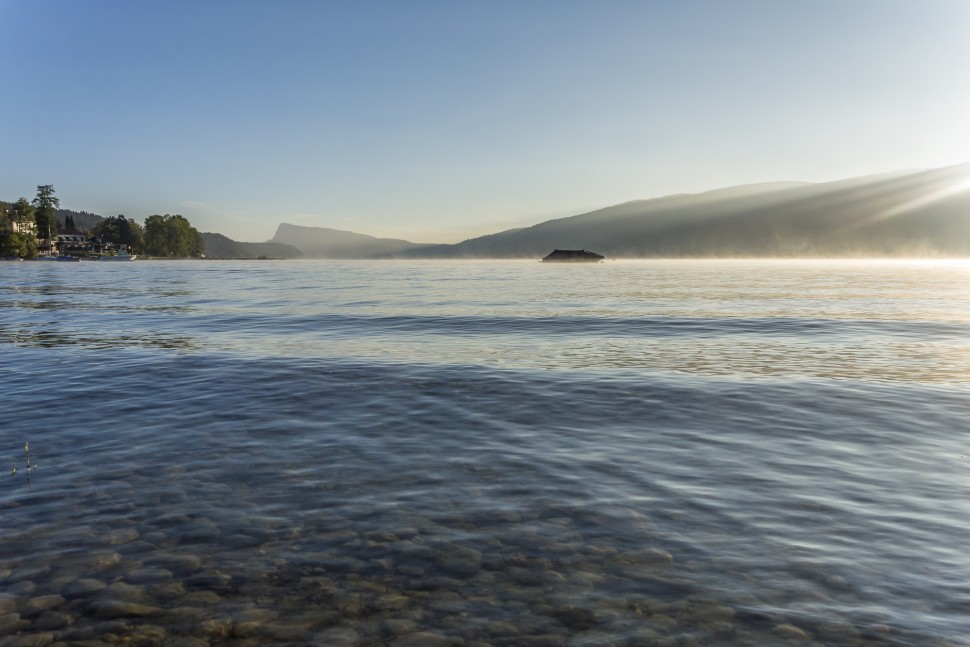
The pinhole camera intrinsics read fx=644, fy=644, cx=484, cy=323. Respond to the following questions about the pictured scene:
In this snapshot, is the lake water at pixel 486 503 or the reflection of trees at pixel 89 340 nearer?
the lake water at pixel 486 503

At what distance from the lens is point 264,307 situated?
4753cm

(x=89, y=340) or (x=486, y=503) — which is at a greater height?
(x=486, y=503)

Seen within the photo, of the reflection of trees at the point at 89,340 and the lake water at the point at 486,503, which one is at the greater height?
the lake water at the point at 486,503

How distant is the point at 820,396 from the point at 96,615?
16.8 metres

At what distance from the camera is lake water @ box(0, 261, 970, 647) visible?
6.36 meters

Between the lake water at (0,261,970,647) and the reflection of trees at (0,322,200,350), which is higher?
the lake water at (0,261,970,647)

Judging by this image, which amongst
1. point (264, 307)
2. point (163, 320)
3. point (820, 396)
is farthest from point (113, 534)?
point (264, 307)

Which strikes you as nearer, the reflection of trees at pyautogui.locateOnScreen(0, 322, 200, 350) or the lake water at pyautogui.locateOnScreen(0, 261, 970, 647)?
the lake water at pyautogui.locateOnScreen(0, 261, 970, 647)

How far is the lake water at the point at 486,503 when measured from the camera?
636 centimetres

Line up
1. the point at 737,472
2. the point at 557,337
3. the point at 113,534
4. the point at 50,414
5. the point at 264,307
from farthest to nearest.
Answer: the point at 264,307
the point at 557,337
the point at 50,414
the point at 737,472
the point at 113,534

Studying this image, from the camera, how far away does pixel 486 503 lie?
9.32 metres

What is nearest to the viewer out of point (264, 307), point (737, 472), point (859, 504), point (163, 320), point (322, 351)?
point (859, 504)

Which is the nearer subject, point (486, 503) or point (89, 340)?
point (486, 503)

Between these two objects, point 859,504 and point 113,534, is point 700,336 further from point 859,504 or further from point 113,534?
point 113,534
